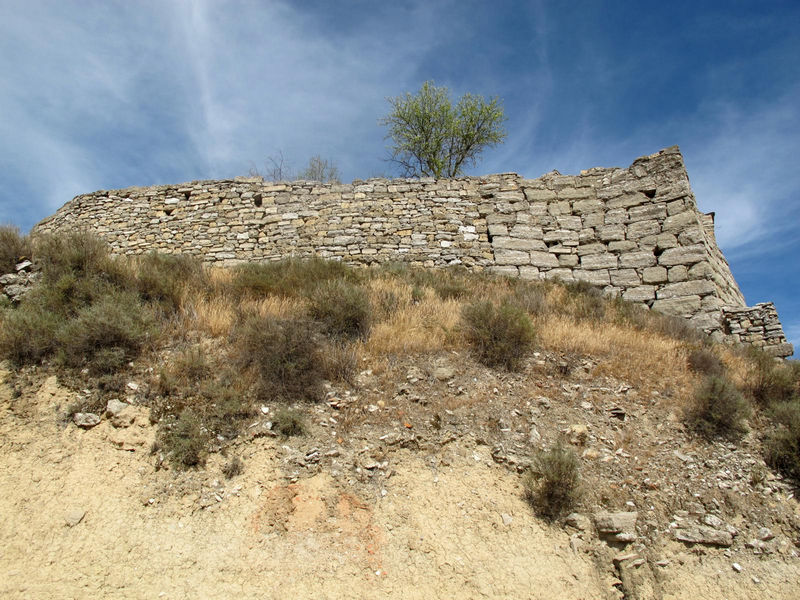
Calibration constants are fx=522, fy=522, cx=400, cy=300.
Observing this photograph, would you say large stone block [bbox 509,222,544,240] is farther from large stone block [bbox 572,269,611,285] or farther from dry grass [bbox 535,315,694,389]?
dry grass [bbox 535,315,694,389]

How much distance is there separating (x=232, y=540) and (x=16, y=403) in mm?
3039

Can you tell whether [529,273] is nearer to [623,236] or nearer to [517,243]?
[517,243]

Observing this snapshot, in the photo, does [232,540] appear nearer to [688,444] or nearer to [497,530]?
[497,530]

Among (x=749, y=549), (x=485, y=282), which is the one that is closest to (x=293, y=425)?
(x=749, y=549)

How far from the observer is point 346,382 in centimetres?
654

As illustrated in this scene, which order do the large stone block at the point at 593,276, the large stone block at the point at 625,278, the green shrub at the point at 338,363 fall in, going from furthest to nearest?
the large stone block at the point at 593,276 < the large stone block at the point at 625,278 < the green shrub at the point at 338,363

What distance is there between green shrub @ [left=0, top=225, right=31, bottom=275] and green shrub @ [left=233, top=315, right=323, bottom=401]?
453cm

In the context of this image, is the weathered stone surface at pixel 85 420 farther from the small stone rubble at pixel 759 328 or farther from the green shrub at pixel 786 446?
the small stone rubble at pixel 759 328

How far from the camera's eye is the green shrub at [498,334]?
7.23 metres

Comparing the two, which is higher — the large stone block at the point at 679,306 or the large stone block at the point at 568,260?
the large stone block at the point at 568,260

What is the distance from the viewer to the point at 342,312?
7719 millimetres

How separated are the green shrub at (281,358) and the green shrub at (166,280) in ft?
5.06

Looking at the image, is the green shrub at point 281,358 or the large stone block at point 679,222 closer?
the green shrub at point 281,358

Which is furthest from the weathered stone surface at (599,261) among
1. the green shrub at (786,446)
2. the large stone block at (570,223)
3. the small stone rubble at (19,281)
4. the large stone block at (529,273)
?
the small stone rubble at (19,281)
